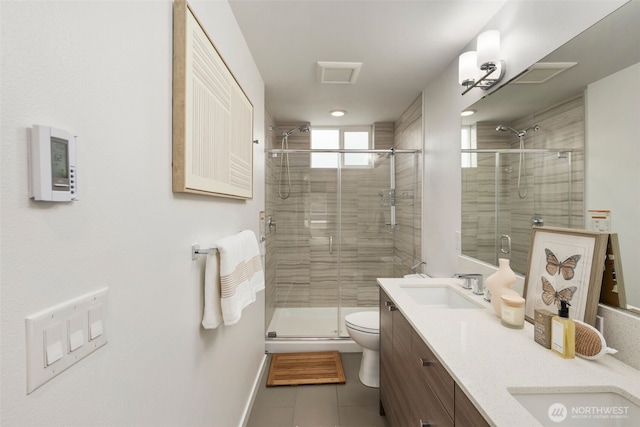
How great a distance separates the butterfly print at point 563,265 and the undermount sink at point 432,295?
0.62 metres

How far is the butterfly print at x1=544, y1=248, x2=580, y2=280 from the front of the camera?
113 centimetres

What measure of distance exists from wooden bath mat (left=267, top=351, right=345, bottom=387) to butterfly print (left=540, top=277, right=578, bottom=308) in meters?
1.64

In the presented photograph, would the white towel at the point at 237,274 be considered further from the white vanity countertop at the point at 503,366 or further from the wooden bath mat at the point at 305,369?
the wooden bath mat at the point at 305,369

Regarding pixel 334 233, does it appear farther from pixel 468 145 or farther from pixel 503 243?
pixel 503 243

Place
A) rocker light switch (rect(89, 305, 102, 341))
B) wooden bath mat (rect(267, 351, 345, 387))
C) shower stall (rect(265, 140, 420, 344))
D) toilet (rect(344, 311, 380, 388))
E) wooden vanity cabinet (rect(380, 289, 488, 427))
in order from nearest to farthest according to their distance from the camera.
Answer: rocker light switch (rect(89, 305, 102, 341)) → wooden vanity cabinet (rect(380, 289, 488, 427)) → toilet (rect(344, 311, 380, 388)) → wooden bath mat (rect(267, 351, 345, 387)) → shower stall (rect(265, 140, 420, 344))

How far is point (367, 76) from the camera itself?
250 cm

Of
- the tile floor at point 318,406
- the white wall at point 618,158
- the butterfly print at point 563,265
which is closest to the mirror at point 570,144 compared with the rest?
the white wall at point 618,158


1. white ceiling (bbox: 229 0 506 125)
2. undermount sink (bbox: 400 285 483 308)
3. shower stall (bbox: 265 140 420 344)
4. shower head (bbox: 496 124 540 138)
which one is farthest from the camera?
shower stall (bbox: 265 140 420 344)

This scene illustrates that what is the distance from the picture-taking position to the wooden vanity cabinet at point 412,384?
0.90 metres

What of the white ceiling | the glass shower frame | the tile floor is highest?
the white ceiling

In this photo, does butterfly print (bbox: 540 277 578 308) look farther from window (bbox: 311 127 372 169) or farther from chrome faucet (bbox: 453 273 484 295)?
window (bbox: 311 127 372 169)

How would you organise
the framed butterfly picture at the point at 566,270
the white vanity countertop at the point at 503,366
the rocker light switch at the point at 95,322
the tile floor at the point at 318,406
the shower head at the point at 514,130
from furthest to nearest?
1. the tile floor at the point at 318,406
2. the shower head at the point at 514,130
3. the framed butterfly picture at the point at 566,270
4. the white vanity countertop at the point at 503,366
5. the rocker light switch at the point at 95,322

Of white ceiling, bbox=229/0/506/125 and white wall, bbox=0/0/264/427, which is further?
white ceiling, bbox=229/0/506/125

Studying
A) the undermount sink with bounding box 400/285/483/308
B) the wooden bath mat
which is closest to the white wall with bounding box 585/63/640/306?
the undermount sink with bounding box 400/285/483/308
